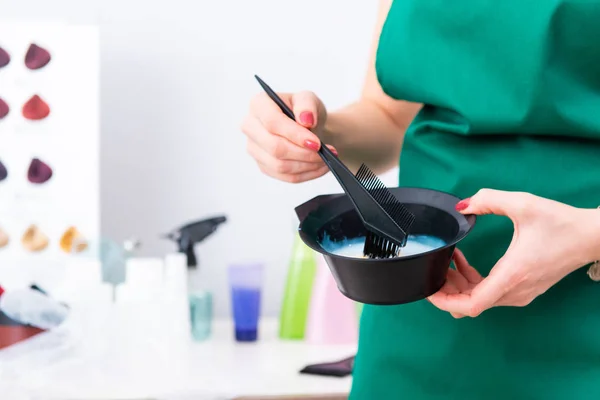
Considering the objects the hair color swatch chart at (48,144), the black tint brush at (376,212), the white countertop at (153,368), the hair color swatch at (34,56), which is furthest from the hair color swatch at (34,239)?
the black tint brush at (376,212)

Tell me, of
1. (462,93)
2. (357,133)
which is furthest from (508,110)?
(357,133)

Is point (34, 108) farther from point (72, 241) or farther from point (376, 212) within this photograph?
point (376, 212)

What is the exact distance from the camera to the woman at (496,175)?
Result: 0.65 metres

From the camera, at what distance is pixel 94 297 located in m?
1.37

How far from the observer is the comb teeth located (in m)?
0.70

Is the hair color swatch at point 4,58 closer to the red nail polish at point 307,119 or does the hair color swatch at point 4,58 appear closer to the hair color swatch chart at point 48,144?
the hair color swatch chart at point 48,144

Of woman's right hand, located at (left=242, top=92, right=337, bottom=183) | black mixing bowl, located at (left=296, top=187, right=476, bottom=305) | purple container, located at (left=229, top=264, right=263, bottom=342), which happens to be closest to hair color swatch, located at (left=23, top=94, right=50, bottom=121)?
purple container, located at (left=229, top=264, right=263, bottom=342)

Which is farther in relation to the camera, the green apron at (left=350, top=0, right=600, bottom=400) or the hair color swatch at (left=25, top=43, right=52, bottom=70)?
the hair color swatch at (left=25, top=43, right=52, bottom=70)

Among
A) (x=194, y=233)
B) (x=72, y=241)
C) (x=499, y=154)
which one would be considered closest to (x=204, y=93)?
(x=194, y=233)

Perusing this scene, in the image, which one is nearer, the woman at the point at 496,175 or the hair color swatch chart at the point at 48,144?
the woman at the point at 496,175

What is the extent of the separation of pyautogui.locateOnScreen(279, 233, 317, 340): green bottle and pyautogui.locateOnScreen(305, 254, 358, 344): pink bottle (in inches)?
0.8

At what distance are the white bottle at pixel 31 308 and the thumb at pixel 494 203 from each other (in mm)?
926

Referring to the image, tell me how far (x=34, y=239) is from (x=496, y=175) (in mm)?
1073

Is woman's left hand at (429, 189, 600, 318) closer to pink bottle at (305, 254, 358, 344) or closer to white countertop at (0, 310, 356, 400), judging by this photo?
white countertop at (0, 310, 356, 400)
